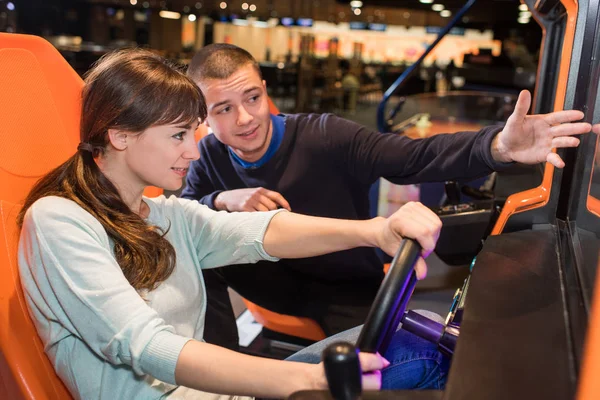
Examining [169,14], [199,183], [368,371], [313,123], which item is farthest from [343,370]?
[169,14]

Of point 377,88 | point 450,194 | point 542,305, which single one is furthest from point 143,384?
point 377,88

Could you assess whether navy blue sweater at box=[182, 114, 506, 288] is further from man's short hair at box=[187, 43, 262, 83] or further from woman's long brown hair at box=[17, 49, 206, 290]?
woman's long brown hair at box=[17, 49, 206, 290]

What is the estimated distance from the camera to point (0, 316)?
1.07 metres

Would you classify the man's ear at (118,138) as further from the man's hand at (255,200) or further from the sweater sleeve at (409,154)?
the sweater sleeve at (409,154)

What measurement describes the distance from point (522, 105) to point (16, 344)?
1.16m

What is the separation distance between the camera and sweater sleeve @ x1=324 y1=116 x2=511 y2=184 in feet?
4.99

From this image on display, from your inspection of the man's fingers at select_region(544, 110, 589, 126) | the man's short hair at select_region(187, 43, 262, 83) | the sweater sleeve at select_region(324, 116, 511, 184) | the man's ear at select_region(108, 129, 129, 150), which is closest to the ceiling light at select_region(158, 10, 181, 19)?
→ the man's short hair at select_region(187, 43, 262, 83)

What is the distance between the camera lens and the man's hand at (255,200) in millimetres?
1725

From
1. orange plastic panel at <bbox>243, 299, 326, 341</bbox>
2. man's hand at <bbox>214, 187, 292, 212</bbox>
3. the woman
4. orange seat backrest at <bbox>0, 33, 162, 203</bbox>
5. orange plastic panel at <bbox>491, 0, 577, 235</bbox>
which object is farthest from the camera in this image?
orange plastic panel at <bbox>243, 299, 326, 341</bbox>

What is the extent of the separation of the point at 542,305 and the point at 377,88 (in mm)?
12043

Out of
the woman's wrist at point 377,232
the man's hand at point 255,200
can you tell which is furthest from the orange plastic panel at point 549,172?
the man's hand at point 255,200

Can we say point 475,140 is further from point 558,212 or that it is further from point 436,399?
point 436,399

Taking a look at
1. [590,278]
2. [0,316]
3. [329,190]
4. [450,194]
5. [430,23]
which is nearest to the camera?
[590,278]

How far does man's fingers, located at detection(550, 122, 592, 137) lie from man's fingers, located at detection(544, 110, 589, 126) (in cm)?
2
